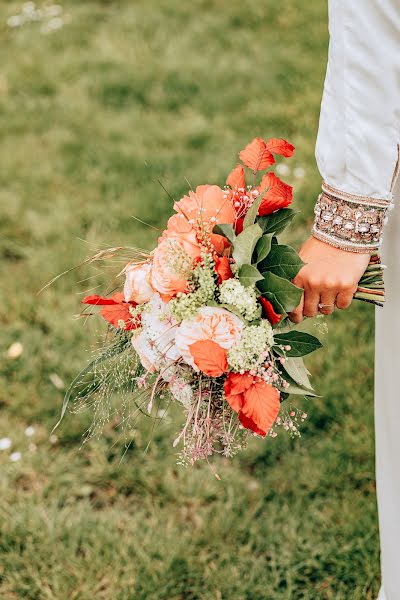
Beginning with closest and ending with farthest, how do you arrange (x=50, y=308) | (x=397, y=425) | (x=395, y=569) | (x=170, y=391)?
(x=170, y=391), (x=397, y=425), (x=395, y=569), (x=50, y=308)

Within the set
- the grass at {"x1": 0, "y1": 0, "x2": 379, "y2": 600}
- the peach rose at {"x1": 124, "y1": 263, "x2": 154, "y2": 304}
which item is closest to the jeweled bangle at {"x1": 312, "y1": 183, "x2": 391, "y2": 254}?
the peach rose at {"x1": 124, "y1": 263, "x2": 154, "y2": 304}

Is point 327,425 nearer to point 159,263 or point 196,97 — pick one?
point 159,263

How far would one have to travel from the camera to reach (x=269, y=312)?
1.51 metres

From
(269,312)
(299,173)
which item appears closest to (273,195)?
(269,312)

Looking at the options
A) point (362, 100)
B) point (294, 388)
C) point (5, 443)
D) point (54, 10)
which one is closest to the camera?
point (362, 100)

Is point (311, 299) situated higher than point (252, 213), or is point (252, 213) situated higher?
point (252, 213)

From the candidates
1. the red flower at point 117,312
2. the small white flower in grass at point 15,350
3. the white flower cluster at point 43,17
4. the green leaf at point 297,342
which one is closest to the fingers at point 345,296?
the green leaf at point 297,342

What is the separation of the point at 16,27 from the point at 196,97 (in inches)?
75.9

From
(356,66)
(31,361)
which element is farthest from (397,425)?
(31,361)

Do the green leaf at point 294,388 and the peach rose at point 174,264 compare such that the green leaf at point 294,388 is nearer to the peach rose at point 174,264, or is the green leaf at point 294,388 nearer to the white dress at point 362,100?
the peach rose at point 174,264

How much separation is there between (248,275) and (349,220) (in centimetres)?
Answer: 26

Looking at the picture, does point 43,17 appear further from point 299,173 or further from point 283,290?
point 283,290

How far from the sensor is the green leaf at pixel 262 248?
4.93 feet

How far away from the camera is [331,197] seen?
A: 1.53m
